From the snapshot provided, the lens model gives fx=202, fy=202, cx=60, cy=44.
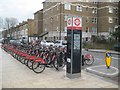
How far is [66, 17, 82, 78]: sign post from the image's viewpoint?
7.95m

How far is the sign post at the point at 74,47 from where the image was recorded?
7945mm

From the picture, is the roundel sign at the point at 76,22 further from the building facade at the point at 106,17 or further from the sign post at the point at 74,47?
the building facade at the point at 106,17

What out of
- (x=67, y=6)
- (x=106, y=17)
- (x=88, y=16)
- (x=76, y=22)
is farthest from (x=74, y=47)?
(x=106, y=17)

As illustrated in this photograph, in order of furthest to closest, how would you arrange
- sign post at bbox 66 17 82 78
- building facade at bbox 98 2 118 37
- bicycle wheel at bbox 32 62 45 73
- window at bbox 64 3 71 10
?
building facade at bbox 98 2 118 37
window at bbox 64 3 71 10
bicycle wheel at bbox 32 62 45 73
sign post at bbox 66 17 82 78

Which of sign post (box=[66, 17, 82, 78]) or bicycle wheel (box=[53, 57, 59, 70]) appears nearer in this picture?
sign post (box=[66, 17, 82, 78])

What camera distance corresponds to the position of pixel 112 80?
25.4 feet

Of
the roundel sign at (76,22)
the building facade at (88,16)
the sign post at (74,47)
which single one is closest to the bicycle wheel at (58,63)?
the sign post at (74,47)

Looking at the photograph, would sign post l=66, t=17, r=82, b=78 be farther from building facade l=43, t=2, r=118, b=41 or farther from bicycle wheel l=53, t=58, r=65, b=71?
building facade l=43, t=2, r=118, b=41

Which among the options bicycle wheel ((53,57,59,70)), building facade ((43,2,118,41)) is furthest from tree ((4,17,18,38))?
bicycle wheel ((53,57,59,70))

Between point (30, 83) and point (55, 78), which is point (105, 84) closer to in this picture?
point (55, 78)

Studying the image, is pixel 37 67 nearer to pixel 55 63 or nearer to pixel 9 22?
pixel 55 63

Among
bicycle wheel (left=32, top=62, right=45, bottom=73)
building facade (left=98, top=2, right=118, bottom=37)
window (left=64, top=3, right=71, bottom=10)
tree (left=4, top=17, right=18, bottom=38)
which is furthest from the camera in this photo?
tree (left=4, top=17, right=18, bottom=38)

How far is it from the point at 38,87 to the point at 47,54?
12.5ft

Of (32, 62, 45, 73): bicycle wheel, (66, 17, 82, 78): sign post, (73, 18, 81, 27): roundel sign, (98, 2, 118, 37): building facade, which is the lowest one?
(32, 62, 45, 73): bicycle wheel
